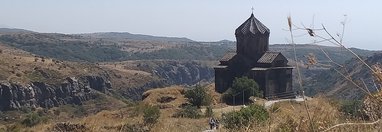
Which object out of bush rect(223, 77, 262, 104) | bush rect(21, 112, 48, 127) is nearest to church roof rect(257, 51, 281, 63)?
bush rect(223, 77, 262, 104)

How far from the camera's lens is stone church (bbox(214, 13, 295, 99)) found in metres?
34.0

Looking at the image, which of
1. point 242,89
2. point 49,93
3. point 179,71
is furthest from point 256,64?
point 179,71

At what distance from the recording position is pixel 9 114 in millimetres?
84375

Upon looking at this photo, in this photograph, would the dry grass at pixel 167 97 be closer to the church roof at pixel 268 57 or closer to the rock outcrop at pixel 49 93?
the church roof at pixel 268 57

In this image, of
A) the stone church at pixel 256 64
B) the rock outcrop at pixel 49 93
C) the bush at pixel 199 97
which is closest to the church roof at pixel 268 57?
the stone church at pixel 256 64

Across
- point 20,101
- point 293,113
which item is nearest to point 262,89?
point 293,113

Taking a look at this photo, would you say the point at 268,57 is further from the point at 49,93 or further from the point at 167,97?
the point at 49,93

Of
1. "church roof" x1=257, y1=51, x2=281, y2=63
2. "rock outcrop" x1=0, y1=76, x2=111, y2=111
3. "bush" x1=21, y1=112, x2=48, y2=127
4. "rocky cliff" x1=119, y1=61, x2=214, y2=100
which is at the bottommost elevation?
"rocky cliff" x1=119, y1=61, x2=214, y2=100

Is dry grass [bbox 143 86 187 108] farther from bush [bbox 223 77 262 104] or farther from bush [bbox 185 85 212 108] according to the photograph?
bush [bbox 223 77 262 104]

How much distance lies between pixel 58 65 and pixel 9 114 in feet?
84.7

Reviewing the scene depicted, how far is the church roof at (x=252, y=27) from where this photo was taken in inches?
1374

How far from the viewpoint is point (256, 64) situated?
115ft

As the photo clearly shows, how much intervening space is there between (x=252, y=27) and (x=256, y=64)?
264 centimetres

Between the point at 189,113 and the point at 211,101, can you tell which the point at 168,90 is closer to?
the point at 211,101
